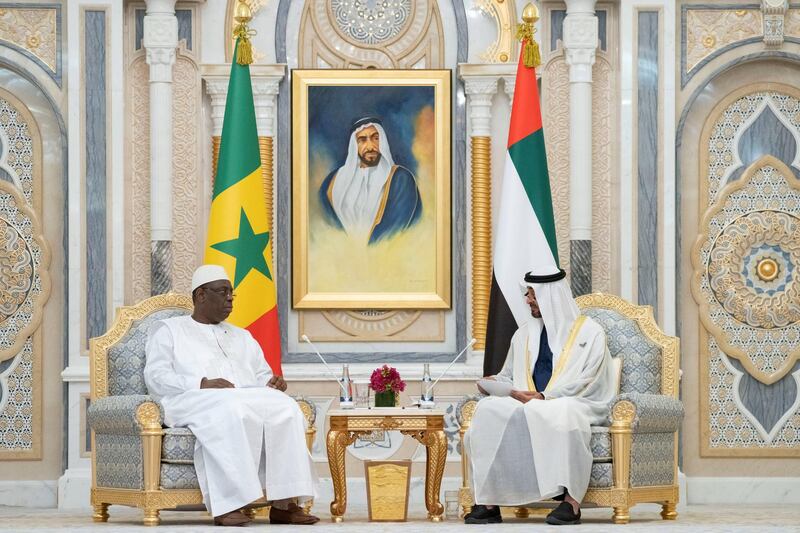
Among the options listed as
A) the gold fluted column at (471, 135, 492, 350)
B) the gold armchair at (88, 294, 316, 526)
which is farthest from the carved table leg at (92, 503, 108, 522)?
the gold fluted column at (471, 135, 492, 350)

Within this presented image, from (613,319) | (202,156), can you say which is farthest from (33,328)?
(613,319)

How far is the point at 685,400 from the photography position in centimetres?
852

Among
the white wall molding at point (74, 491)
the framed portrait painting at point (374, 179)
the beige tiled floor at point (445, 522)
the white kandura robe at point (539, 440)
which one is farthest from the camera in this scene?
the framed portrait painting at point (374, 179)

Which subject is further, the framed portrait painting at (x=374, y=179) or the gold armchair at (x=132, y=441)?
the framed portrait painting at (x=374, y=179)

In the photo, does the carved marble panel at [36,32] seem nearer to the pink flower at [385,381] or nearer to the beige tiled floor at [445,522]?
the beige tiled floor at [445,522]

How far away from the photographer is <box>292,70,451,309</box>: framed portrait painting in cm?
860

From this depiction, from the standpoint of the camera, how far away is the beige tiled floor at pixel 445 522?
6320 millimetres

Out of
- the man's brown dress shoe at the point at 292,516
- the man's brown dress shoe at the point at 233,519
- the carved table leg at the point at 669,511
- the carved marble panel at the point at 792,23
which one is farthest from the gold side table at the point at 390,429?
the carved marble panel at the point at 792,23

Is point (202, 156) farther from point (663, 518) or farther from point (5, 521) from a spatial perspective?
point (663, 518)

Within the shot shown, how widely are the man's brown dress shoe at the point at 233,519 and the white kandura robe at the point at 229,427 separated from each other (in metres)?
0.03

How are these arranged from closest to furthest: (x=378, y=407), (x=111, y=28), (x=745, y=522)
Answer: (x=745, y=522)
(x=378, y=407)
(x=111, y=28)

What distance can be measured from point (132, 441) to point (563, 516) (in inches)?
74.8

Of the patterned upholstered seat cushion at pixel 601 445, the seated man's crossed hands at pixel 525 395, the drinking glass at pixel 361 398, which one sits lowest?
the patterned upholstered seat cushion at pixel 601 445

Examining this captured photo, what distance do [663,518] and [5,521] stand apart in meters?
3.03
